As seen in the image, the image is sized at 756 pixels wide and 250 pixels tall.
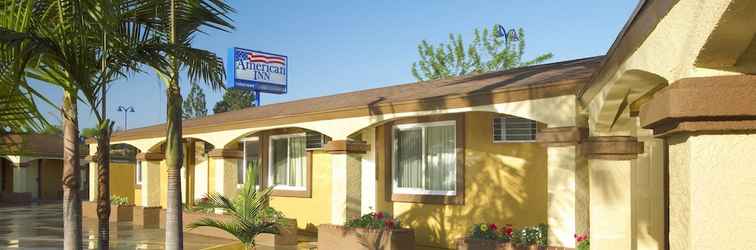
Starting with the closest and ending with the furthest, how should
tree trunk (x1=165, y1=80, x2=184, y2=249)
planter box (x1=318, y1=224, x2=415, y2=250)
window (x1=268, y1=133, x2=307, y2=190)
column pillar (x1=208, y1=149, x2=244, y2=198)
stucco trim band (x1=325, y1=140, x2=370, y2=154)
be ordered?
tree trunk (x1=165, y1=80, x2=184, y2=249), planter box (x1=318, y1=224, x2=415, y2=250), stucco trim band (x1=325, y1=140, x2=370, y2=154), column pillar (x1=208, y1=149, x2=244, y2=198), window (x1=268, y1=133, x2=307, y2=190)

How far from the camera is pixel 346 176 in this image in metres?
13.0

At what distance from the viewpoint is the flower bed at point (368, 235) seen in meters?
12.1

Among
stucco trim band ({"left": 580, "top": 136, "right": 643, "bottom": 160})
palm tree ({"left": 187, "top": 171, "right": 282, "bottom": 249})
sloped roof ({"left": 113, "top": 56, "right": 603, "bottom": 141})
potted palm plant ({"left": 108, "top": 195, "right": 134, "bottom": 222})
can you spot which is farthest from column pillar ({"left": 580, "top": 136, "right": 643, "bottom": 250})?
potted palm plant ({"left": 108, "top": 195, "right": 134, "bottom": 222})

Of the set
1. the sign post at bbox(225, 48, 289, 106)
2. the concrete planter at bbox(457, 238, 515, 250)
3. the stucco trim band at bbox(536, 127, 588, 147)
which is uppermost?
the sign post at bbox(225, 48, 289, 106)

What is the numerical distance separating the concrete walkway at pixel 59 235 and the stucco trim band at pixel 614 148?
9948 millimetres

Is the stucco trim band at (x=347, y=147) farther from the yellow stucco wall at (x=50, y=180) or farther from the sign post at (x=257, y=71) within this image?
the yellow stucco wall at (x=50, y=180)

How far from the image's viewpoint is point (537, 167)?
40.9ft

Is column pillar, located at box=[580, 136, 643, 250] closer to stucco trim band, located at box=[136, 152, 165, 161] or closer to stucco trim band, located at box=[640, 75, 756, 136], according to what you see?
stucco trim band, located at box=[640, 75, 756, 136]

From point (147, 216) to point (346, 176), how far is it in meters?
9.95

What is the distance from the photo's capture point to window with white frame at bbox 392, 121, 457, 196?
45.4 ft

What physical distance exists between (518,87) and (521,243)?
2149mm

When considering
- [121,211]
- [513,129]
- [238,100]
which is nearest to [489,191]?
[513,129]

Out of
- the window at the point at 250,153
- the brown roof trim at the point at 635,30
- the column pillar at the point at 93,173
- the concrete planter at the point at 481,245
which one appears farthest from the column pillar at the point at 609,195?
the column pillar at the point at 93,173

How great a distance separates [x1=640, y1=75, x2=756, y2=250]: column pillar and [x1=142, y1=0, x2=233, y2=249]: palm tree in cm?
536
